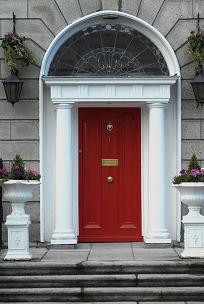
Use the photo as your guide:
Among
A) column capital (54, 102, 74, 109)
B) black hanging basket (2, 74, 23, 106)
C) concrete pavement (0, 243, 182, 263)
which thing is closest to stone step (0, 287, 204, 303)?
concrete pavement (0, 243, 182, 263)

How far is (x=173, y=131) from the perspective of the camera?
1141 cm

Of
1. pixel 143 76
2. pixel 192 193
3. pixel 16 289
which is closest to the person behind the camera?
pixel 16 289

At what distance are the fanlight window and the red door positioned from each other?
0.73m

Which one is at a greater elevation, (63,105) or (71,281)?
(63,105)

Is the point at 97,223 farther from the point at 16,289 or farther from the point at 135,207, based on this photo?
the point at 16,289

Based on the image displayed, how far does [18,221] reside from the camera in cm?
980

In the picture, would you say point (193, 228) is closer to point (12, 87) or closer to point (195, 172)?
point (195, 172)

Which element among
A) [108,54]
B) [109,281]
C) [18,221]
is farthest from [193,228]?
[108,54]

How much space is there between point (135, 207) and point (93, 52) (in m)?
2.70

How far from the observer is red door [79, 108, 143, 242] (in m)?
11.6

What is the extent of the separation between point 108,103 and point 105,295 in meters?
3.63

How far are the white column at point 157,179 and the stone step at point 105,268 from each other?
155cm

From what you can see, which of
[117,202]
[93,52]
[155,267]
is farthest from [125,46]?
[155,267]

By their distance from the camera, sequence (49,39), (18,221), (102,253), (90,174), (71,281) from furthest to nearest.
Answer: (90,174) < (49,39) < (102,253) < (18,221) < (71,281)
